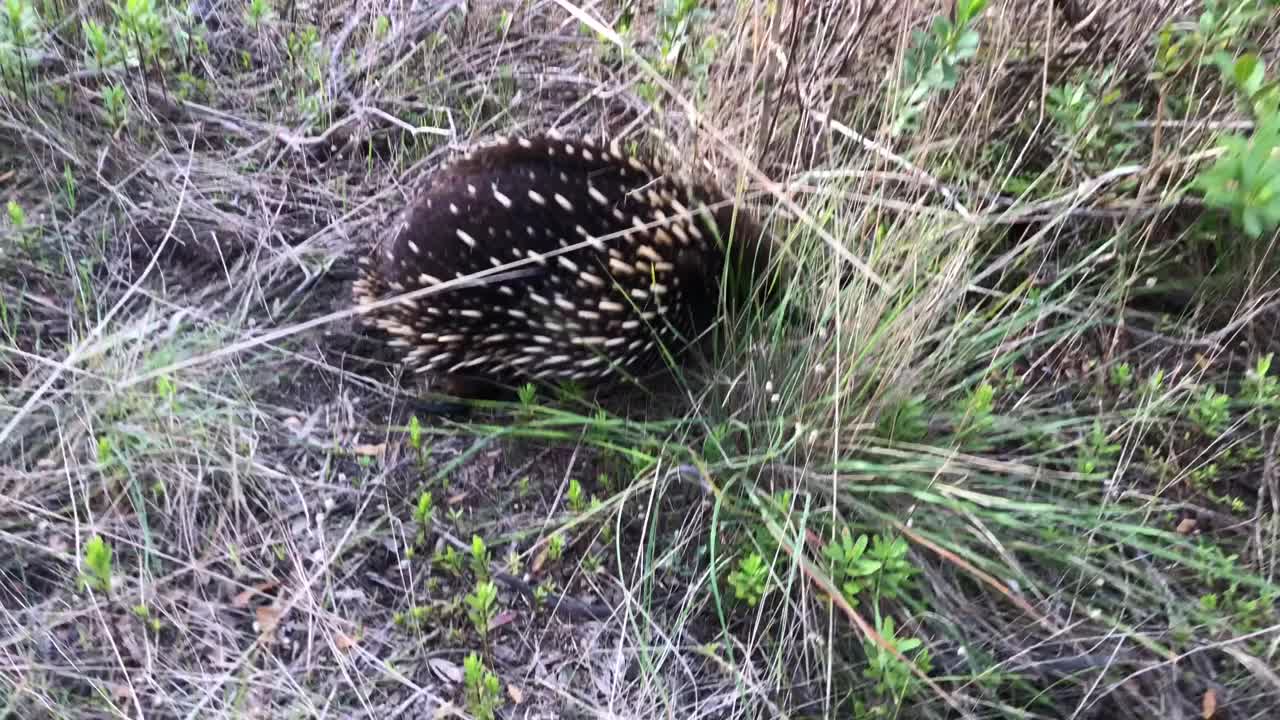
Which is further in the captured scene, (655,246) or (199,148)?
(199,148)

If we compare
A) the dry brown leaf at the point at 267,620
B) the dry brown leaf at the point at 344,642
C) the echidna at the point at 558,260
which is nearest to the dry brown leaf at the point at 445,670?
the dry brown leaf at the point at 344,642

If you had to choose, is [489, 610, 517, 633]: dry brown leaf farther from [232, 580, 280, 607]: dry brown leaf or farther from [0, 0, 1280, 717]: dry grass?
[232, 580, 280, 607]: dry brown leaf

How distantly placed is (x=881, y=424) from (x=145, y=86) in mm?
2085

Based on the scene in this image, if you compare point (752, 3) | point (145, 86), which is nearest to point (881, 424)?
point (752, 3)

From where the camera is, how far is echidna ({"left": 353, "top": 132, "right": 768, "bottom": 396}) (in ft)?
6.19

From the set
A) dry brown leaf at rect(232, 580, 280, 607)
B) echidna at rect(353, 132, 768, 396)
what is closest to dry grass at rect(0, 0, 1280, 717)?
dry brown leaf at rect(232, 580, 280, 607)

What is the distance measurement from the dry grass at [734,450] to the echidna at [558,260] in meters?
0.13

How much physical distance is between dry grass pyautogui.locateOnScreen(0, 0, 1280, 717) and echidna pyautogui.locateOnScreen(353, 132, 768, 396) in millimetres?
130

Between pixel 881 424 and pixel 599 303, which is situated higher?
pixel 599 303

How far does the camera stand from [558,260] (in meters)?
1.91

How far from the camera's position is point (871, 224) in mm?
1931

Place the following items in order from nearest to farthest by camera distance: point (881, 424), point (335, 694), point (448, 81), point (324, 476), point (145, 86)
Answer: point (335, 694) < point (881, 424) < point (324, 476) < point (145, 86) < point (448, 81)

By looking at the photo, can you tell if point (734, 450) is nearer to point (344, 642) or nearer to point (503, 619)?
point (503, 619)

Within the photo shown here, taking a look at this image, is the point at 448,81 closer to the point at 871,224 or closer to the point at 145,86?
the point at 145,86
